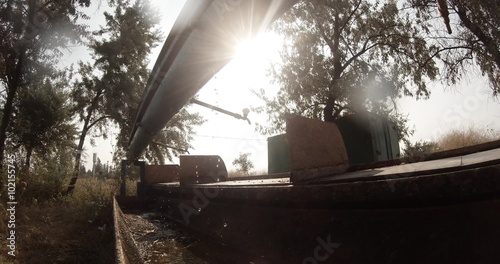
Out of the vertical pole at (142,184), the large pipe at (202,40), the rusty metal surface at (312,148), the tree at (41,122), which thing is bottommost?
the vertical pole at (142,184)

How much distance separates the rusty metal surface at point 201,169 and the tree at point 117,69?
12.5 m

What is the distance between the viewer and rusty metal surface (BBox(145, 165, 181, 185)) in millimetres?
6832

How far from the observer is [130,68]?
643 inches

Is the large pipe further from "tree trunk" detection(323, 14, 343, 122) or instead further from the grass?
"tree trunk" detection(323, 14, 343, 122)

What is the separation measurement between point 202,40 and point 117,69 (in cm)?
1502

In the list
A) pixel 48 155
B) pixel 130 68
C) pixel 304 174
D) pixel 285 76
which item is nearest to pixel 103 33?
pixel 130 68

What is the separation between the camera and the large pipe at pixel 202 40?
7.83ft

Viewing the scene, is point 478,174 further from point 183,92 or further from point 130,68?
point 130,68

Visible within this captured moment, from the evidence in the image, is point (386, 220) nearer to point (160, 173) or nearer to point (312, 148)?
point (312, 148)

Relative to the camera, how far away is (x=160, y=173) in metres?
7.00

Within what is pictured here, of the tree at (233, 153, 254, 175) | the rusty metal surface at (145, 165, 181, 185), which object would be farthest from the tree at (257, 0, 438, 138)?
the tree at (233, 153, 254, 175)

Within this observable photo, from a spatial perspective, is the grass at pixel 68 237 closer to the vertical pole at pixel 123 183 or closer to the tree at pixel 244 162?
the vertical pole at pixel 123 183

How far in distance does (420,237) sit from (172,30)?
124 inches

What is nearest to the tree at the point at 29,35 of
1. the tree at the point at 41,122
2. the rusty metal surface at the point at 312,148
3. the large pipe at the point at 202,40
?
the tree at the point at 41,122
